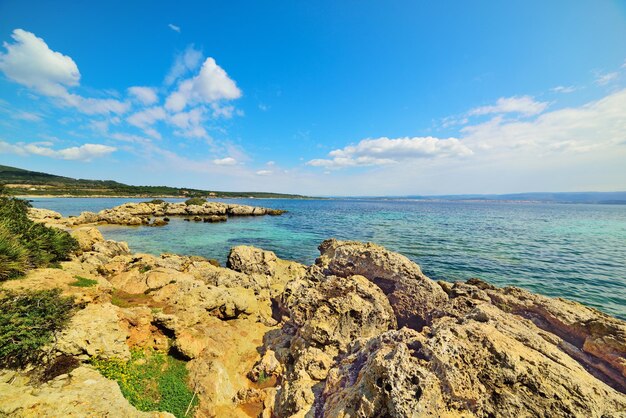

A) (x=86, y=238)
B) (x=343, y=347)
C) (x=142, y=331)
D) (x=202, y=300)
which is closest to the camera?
(x=343, y=347)

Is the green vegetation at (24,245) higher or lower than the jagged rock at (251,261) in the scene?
higher

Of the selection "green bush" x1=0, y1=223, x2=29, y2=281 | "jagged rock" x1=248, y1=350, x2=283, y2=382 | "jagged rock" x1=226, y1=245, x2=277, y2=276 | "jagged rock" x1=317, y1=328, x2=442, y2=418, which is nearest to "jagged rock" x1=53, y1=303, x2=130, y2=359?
"jagged rock" x1=248, y1=350, x2=283, y2=382

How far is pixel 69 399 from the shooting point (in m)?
5.27

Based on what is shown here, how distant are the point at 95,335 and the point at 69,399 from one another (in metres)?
2.75

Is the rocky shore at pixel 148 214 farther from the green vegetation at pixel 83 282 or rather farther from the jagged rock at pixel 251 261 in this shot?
the green vegetation at pixel 83 282

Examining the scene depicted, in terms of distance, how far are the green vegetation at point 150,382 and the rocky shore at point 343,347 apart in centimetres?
31

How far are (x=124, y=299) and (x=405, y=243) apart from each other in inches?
1281

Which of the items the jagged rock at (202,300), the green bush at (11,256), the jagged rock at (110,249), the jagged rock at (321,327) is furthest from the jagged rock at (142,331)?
the jagged rock at (110,249)

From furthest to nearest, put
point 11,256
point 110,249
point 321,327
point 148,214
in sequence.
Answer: point 148,214
point 110,249
point 11,256
point 321,327

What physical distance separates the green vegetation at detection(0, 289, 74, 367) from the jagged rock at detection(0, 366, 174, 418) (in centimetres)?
71

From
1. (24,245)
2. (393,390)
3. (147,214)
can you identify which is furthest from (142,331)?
(147,214)

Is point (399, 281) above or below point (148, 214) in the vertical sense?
above

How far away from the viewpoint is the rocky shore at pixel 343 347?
4828mm

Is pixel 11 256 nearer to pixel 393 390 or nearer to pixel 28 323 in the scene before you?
pixel 28 323
